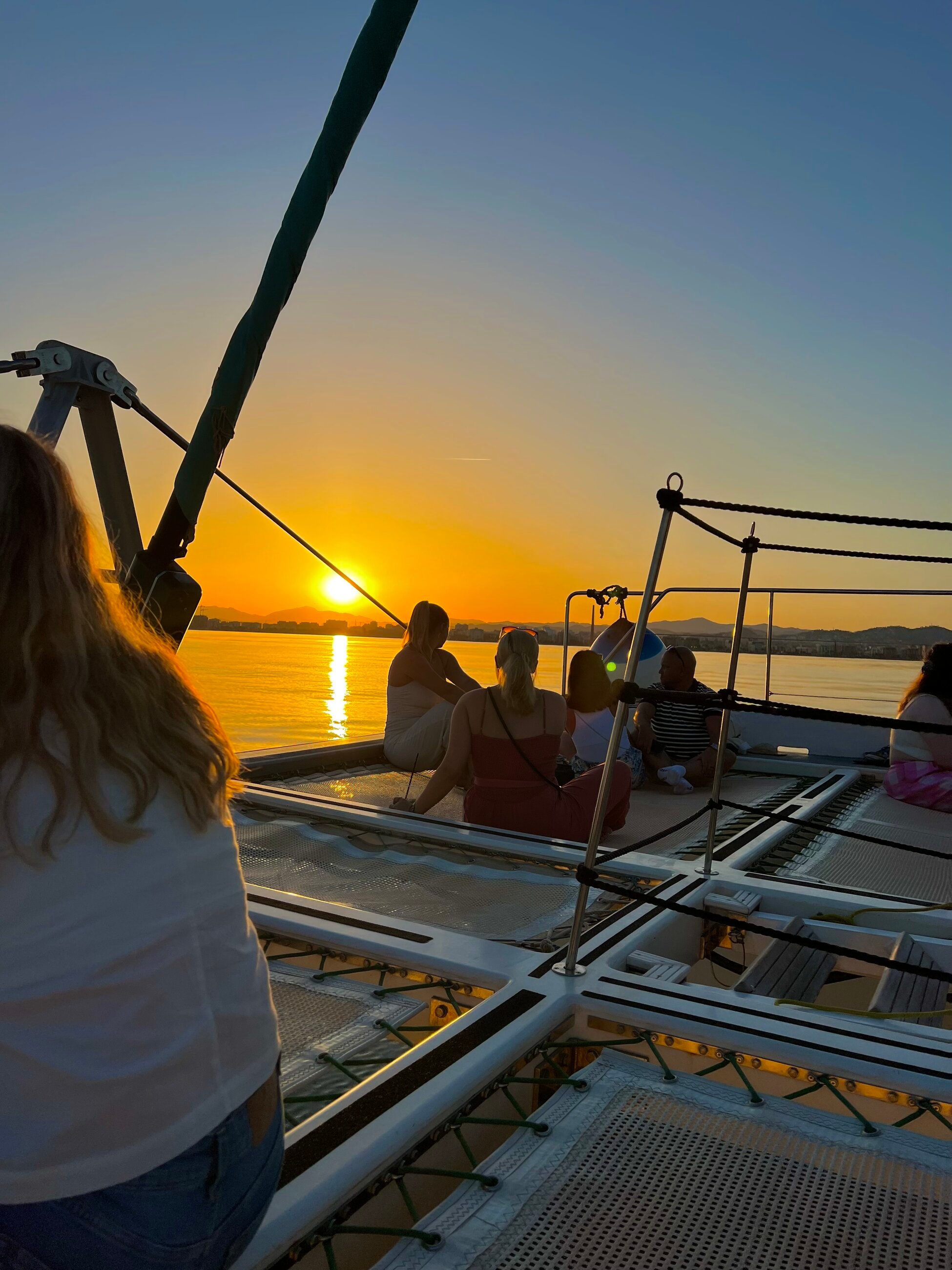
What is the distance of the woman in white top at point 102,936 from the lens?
28.0 inches

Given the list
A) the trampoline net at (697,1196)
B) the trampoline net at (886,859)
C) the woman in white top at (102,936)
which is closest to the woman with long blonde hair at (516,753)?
the trampoline net at (886,859)

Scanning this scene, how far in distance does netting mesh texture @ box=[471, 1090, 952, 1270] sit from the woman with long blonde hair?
5.48 ft

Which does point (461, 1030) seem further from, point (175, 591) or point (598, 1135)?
point (175, 591)

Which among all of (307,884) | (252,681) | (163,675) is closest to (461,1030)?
(163,675)

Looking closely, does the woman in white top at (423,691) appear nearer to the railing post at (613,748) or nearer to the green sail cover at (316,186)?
the railing post at (613,748)

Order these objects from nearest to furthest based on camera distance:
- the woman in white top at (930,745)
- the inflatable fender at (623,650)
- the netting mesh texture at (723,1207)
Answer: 1. the netting mesh texture at (723,1207)
2. the woman in white top at (930,745)
3. the inflatable fender at (623,650)

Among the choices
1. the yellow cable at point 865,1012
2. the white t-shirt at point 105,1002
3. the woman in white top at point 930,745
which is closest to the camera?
the white t-shirt at point 105,1002

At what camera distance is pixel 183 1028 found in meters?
0.77

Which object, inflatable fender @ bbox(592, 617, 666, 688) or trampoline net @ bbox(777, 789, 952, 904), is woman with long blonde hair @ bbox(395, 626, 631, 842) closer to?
trampoline net @ bbox(777, 789, 952, 904)

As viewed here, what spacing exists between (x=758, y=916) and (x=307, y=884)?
44.1 inches

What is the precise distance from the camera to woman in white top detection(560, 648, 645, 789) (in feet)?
13.7

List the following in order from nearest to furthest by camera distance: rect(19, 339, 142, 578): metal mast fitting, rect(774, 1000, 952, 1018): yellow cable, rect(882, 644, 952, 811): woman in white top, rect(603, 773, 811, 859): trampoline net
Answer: rect(774, 1000, 952, 1018): yellow cable, rect(19, 339, 142, 578): metal mast fitting, rect(603, 773, 811, 859): trampoline net, rect(882, 644, 952, 811): woman in white top

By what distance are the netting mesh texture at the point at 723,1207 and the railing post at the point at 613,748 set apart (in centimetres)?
39

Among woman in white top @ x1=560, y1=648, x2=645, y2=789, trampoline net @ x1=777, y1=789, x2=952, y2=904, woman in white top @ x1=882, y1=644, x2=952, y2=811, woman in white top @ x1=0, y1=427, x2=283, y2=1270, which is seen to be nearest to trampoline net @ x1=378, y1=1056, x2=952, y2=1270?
woman in white top @ x1=0, y1=427, x2=283, y2=1270
